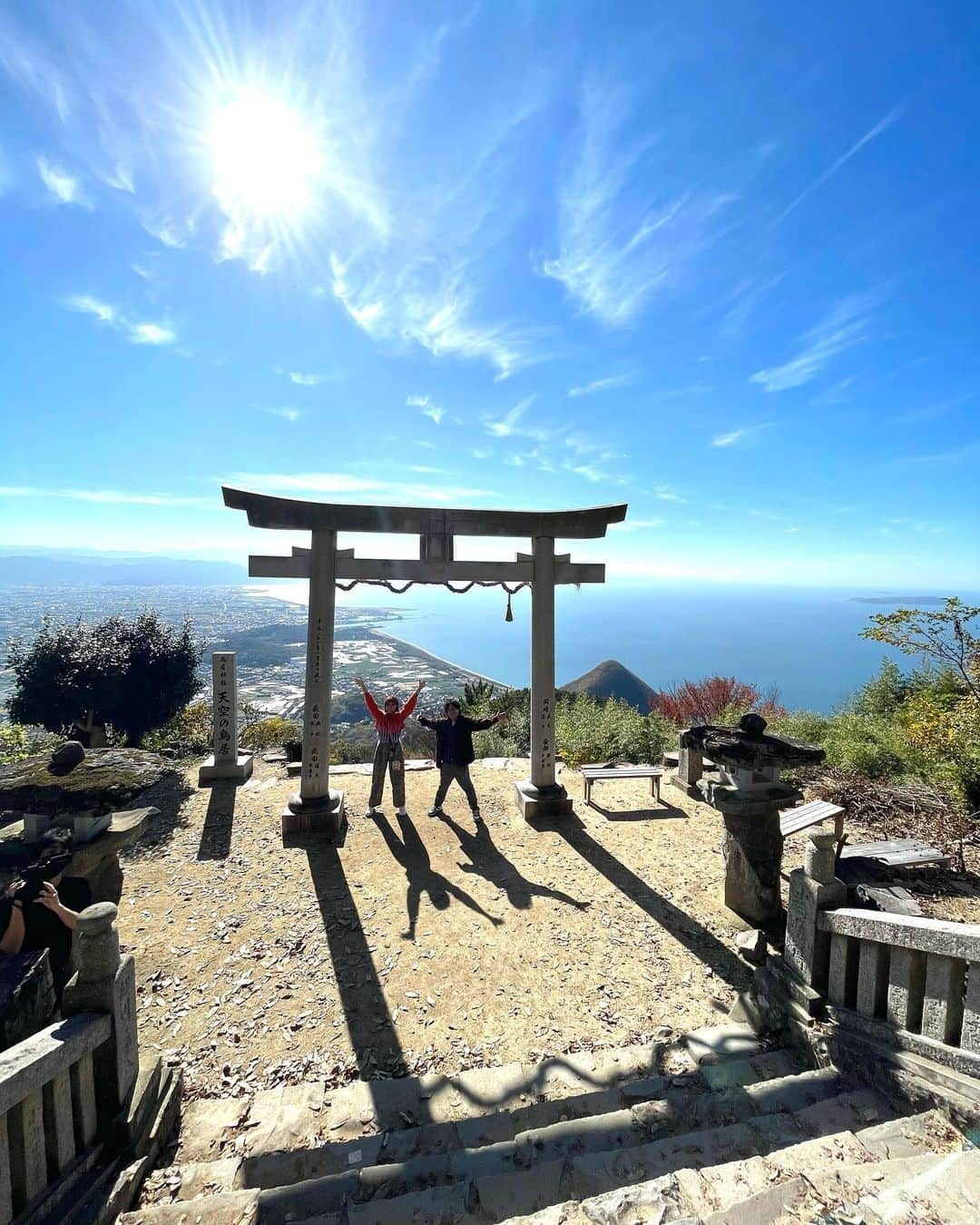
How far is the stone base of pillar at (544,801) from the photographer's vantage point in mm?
7842

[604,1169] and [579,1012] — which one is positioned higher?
[604,1169]

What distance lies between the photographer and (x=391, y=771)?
767 centimetres

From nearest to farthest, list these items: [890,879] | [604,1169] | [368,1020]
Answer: [604,1169] < [368,1020] < [890,879]

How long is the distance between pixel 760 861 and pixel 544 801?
3.26 meters


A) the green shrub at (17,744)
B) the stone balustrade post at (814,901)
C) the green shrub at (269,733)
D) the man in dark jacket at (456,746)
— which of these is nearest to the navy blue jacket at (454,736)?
the man in dark jacket at (456,746)

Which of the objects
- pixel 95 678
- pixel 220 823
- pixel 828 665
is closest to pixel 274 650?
pixel 95 678

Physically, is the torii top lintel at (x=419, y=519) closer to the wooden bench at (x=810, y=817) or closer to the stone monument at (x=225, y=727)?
the stone monument at (x=225, y=727)

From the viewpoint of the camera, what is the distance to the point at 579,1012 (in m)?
4.19

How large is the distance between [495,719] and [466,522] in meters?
3.17

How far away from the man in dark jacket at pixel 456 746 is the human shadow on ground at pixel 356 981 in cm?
201

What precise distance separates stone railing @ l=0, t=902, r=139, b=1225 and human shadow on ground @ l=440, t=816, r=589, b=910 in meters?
3.89

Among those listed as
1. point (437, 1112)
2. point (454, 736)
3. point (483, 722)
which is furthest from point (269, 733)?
point (437, 1112)

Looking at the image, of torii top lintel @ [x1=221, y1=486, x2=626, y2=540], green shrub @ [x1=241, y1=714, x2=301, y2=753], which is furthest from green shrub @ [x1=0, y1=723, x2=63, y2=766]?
torii top lintel @ [x1=221, y1=486, x2=626, y2=540]

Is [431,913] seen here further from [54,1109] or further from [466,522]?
[466,522]
